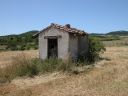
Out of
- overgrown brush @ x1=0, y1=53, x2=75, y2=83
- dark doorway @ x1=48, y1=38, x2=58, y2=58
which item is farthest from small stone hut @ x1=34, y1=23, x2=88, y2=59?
overgrown brush @ x1=0, y1=53, x2=75, y2=83

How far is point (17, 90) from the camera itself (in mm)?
12578

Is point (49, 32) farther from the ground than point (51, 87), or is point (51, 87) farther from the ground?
point (49, 32)

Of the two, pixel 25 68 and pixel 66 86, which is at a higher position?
pixel 25 68

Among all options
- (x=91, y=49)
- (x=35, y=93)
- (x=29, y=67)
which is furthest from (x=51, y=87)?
(x=91, y=49)

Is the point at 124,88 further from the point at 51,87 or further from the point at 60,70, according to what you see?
the point at 60,70

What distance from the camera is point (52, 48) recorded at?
2216cm

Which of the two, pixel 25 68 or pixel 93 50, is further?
pixel 93 50

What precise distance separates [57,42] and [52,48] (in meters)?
0.86

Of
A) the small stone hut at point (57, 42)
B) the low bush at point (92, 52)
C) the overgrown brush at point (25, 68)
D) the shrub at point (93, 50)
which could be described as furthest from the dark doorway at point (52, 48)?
the shrub at point (93, 50)

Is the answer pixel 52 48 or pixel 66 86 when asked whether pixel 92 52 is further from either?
pixel 66 86

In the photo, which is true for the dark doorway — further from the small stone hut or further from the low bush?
the low bush

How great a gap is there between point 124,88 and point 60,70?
613 centimetres

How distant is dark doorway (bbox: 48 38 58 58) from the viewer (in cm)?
2178

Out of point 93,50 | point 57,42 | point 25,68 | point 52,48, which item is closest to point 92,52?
point 93,50
